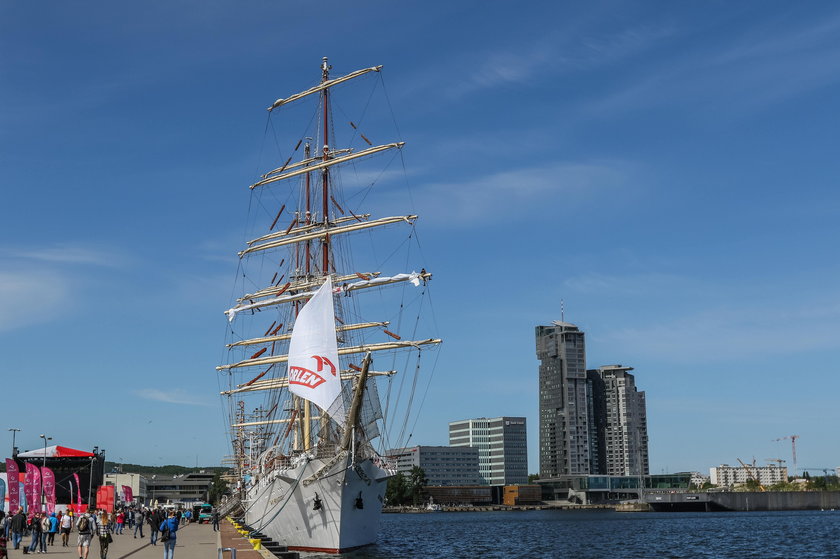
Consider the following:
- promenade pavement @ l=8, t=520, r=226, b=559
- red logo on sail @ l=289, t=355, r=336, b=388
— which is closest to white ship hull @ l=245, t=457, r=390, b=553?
promenade pavement @ l=8, t=520, r=226, b=559

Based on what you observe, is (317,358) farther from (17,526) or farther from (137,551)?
(17,526)

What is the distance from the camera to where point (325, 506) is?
50.9 meters

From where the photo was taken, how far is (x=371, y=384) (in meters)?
69.6

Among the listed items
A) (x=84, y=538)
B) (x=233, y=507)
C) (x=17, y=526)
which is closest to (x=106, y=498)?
(x=233, y=507)

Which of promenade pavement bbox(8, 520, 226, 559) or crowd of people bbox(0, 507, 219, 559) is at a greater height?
crowd of people bbox(0, 507, 219, 559)

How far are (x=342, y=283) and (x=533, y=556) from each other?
24812 mm

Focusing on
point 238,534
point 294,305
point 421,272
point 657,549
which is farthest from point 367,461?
point 657,549

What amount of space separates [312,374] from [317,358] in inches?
34.7

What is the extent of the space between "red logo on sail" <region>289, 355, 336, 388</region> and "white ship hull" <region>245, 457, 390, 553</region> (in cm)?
645

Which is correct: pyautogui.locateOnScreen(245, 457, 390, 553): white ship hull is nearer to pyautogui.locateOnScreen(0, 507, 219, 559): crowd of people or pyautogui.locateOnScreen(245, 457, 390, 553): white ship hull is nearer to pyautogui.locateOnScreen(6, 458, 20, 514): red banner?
pyautogui.locateOnScreen(0, 507, 219, 559): crowd of people

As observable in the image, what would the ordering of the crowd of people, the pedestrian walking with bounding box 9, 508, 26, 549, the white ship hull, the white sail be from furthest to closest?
the white ship hull, the white sail, the pedestrian walking with bounding box 9, 508, 26, 549, the crowd of people

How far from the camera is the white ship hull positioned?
50281mm

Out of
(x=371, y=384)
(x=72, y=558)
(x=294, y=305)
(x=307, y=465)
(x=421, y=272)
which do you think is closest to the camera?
(x=72, y=558)

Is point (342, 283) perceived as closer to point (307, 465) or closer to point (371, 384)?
point (371, 384)
